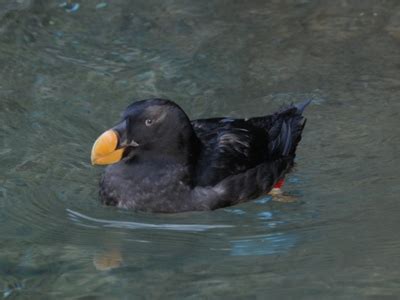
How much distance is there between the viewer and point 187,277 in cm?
495

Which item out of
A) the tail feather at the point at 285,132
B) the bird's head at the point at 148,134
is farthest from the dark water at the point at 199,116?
the bird's head at the point at 148,134

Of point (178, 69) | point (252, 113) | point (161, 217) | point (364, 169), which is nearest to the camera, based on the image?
point (161, 217)

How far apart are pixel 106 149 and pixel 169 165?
0.49 metres

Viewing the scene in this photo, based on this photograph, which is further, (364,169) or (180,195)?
(364,169)

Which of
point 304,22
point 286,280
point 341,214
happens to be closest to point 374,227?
point 341,214

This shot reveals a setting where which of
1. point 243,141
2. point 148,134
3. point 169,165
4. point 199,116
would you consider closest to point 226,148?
point 243,141

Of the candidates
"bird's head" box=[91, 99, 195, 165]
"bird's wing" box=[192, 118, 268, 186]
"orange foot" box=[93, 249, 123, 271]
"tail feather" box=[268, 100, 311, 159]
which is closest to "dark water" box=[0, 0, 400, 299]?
"orange foot" box=[93, 249, 123, 271]

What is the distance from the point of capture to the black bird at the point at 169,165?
19.5 ft

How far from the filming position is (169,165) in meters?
6.08

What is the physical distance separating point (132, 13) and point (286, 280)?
4859 millimetres

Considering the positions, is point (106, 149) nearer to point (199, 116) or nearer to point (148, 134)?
point (148, 134)

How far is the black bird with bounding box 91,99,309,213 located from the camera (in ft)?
19.5

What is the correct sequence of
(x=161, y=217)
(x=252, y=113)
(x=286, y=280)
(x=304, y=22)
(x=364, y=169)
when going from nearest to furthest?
(x=286, y=280)
(x=161, y=217)
(x=364, y=169)
(x=252, y=113)
(x=304, y=22)

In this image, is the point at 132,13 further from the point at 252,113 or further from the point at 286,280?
the point at 286,280
